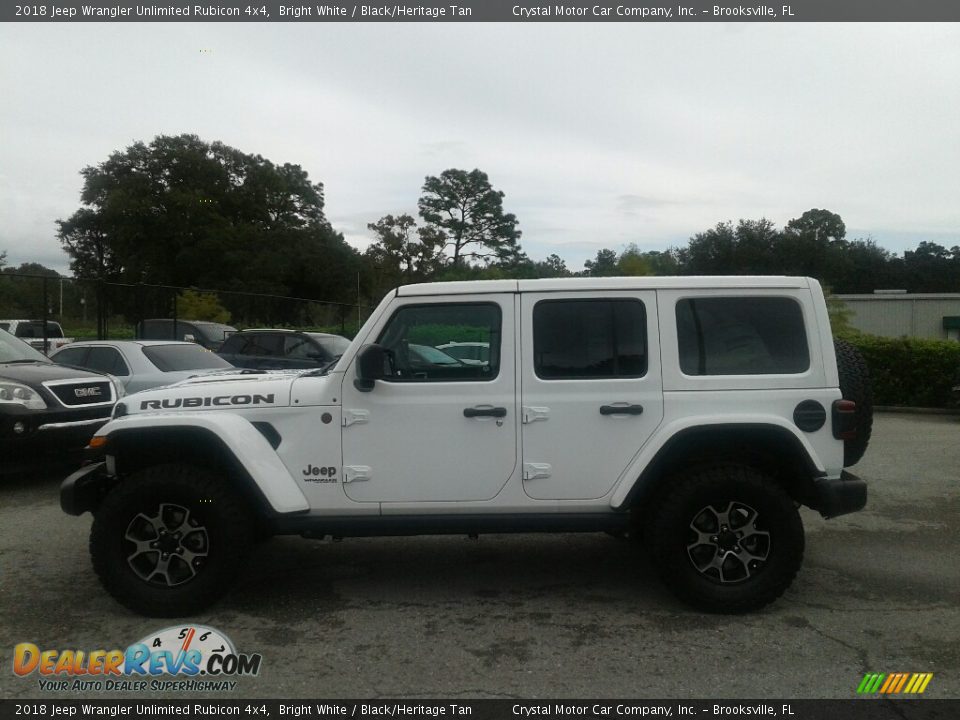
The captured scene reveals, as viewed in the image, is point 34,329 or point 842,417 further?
point 34,329

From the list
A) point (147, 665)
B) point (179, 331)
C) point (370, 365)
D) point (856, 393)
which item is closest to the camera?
point (147, 665)

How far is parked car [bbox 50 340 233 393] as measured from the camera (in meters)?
9.83

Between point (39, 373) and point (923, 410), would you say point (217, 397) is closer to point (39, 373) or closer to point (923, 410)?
point (39, 373)

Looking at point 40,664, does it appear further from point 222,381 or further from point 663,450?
point 663,450

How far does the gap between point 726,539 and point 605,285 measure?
1.65 meters

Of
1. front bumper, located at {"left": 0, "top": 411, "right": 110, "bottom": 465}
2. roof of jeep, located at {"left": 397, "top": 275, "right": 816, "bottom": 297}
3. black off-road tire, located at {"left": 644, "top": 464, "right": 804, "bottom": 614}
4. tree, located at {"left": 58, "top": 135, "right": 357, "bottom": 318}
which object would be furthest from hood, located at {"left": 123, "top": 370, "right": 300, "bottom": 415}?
tree, located at {"left": 58, "top": 135, "right": 357, "bottom": 318}

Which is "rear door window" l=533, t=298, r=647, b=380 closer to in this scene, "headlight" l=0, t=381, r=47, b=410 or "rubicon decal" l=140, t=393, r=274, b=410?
"rubicon decal" l=140, t=393, r=274, b=410

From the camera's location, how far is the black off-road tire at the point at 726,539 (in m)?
4.30

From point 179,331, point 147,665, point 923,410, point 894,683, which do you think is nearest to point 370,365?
point 147,665

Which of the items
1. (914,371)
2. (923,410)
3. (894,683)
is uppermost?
(914,371)

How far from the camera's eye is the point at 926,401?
14297 mm

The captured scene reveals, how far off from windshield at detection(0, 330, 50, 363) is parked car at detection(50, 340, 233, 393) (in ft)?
3.19

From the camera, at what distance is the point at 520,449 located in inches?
172
